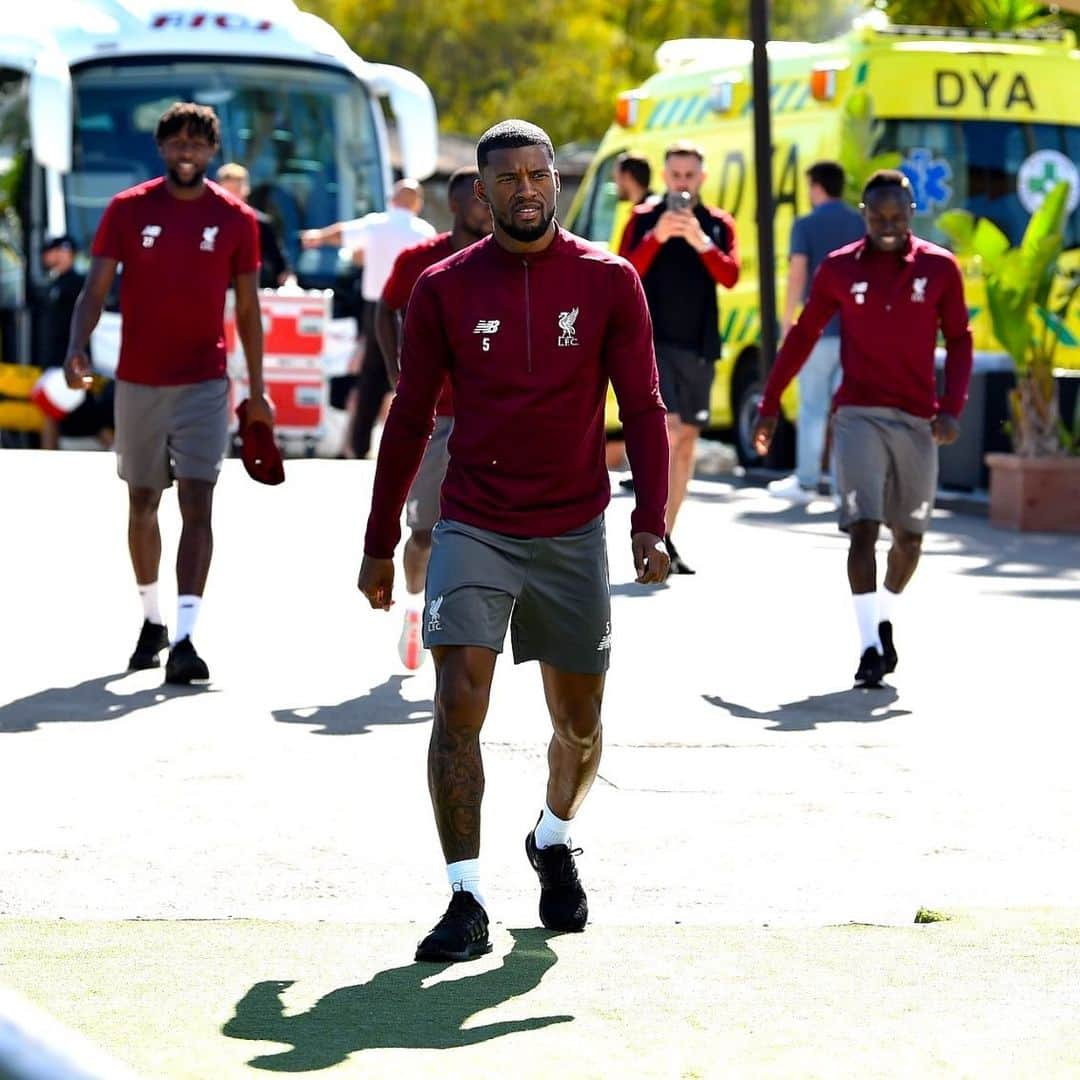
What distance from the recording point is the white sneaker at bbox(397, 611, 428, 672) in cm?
946

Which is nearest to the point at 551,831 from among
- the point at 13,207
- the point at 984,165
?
the point at 984,165

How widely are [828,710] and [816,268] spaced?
266 inches

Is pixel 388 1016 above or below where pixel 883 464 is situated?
below

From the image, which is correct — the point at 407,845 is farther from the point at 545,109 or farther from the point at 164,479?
the point at 545,109

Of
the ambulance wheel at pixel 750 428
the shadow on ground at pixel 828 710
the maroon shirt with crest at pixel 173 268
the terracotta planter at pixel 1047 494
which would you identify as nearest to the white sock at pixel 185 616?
the maroon shirt with crest at pixel 173 268

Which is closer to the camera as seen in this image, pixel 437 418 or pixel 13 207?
pixel 437 418

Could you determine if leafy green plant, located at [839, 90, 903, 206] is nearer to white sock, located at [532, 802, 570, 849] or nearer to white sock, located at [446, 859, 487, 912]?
white sock, located at [532, 802, 570, 849]

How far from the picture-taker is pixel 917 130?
1758 centimetres

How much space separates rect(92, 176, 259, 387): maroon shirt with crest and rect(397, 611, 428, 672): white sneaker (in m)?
1.13

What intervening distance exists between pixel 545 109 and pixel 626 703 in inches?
1758

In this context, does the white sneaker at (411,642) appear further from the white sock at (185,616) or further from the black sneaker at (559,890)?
the black sneaker at (559,890)

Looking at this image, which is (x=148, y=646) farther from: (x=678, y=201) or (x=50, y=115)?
(x=50, y=115)

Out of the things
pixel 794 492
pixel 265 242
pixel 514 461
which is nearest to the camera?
pixel 514 461

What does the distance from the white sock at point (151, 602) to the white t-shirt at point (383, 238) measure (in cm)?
805
